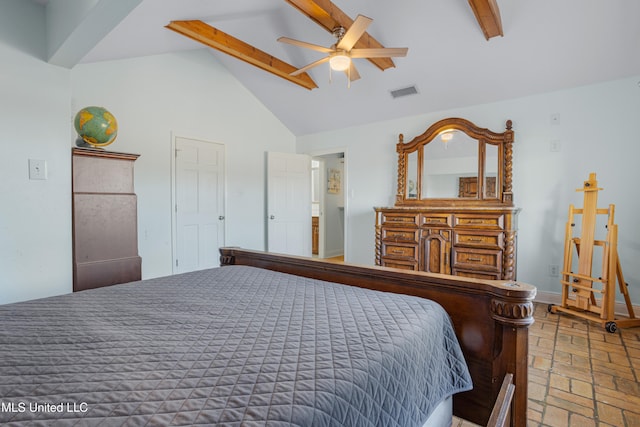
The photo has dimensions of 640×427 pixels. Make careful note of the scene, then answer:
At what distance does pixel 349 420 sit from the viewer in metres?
0.69

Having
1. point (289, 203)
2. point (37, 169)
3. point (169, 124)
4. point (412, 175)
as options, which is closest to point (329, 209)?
point (289, 203)

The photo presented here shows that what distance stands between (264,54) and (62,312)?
3.48m

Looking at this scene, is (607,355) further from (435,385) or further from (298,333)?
(298,333)

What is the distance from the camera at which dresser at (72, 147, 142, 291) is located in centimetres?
229

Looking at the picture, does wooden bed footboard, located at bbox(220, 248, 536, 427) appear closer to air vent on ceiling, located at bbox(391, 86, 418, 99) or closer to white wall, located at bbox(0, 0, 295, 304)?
white wall, located at bbox(0, 0, 295, 304)

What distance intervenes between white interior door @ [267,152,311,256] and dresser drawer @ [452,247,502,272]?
257cm

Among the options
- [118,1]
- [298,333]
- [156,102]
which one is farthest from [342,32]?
[298,333]

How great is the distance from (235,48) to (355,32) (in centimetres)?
171

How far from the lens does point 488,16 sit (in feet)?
8.32

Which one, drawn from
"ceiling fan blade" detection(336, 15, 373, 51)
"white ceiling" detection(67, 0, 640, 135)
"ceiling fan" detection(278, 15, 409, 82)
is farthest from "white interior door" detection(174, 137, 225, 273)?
"ceiling fan blade" detection(336, 15, 373, 51)

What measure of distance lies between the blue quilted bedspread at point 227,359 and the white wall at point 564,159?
2.85 metres

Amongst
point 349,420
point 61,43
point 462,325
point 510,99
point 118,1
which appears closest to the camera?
point 349,420

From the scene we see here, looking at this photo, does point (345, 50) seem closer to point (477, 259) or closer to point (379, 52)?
point (379, 52)

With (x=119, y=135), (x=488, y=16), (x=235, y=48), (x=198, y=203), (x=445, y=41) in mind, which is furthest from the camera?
(x=198, y=203)
